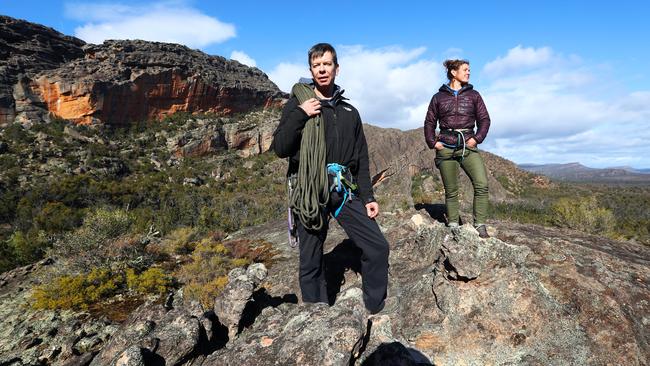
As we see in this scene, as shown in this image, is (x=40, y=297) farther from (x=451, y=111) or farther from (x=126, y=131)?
(x=126, y=131)

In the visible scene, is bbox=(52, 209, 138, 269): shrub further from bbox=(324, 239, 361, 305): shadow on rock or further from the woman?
the woman

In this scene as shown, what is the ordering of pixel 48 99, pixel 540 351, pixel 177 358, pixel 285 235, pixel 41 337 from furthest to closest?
pixel 48 99 < pixel 285 235 < pixel 41 337 < pixel 177 358 < pixel 540 351

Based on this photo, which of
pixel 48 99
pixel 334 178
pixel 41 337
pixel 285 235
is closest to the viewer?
pixel 334 178

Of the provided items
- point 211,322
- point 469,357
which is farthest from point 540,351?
point 211,322

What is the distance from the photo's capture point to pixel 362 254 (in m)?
3.00

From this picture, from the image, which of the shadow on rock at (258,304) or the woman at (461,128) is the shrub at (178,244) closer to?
the shadow on rock at (258,304)

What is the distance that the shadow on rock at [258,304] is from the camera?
127 inches

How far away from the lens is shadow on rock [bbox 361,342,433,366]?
83.1 inches

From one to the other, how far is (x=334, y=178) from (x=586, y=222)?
11.2 m

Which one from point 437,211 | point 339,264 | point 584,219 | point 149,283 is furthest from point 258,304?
point 584,219

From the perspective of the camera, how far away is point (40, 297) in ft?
16.5

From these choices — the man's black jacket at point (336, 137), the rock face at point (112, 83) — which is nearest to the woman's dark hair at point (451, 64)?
the man's black jacket at point (336, 137)

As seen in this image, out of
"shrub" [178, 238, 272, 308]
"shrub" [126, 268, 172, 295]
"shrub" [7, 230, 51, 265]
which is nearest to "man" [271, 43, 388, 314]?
"shrub" [178, 238, 272, 308]

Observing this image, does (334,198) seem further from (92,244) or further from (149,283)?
(92,244)
